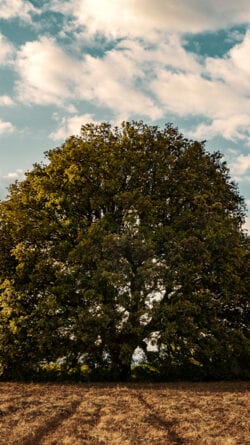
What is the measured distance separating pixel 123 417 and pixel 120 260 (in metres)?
10.0

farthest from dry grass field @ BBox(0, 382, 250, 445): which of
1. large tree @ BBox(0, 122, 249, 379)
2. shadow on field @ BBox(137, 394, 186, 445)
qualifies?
large tree @ BBox(0, 122, 249, 379)

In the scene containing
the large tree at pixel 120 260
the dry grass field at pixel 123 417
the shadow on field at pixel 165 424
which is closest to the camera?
the shadow on field at pixel 165 424

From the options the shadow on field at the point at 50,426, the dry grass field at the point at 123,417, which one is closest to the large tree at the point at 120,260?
the dry grass field at the point at 123,417

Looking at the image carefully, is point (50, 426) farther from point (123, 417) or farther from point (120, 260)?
point (120, 260)

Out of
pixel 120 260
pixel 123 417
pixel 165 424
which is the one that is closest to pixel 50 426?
pixel 123 417

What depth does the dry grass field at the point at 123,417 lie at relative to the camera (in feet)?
44.0

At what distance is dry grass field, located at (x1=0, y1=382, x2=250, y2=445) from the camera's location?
13.4 meters

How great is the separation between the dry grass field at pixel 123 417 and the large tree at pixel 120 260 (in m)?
3.73

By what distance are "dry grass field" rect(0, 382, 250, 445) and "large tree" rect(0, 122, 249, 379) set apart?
3730mm

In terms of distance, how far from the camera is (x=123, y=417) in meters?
15.4

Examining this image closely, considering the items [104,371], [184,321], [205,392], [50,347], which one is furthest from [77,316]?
[205,392]

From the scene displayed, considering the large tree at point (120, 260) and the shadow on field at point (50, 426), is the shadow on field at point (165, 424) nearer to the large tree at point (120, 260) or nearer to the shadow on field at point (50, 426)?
the shadow on field at point (50, 426)

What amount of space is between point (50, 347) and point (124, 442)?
1210cm

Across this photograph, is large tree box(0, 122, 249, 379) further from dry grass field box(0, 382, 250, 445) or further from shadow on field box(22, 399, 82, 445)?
shadow on field box(22, 399, 82, 445)
